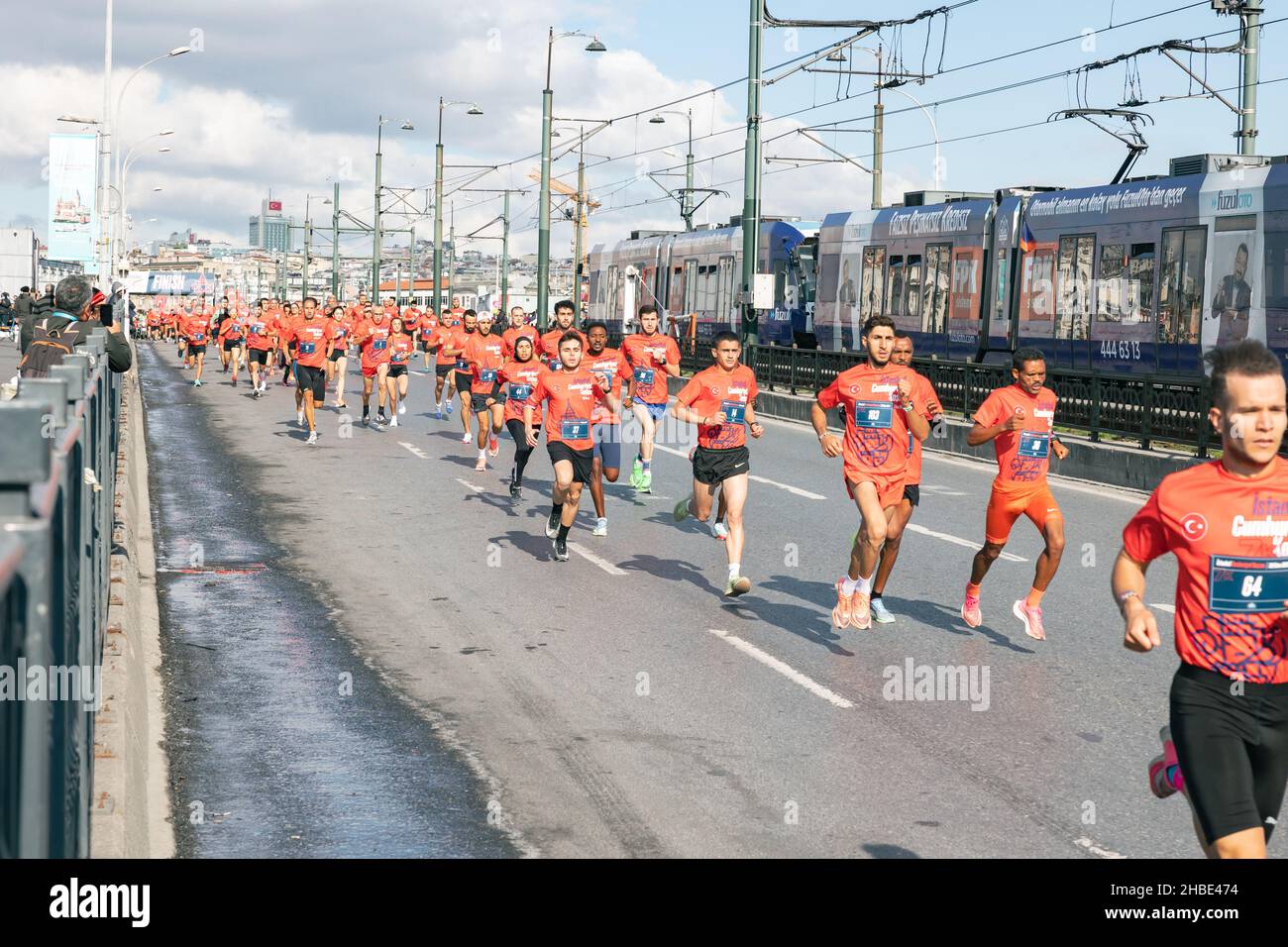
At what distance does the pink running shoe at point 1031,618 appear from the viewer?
9758 mm

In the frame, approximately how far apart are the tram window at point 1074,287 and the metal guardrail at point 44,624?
74.6ft

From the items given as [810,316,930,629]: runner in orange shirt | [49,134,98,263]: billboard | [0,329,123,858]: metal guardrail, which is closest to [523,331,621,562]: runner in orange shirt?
[810,316,930,629]: runner in orange shirt

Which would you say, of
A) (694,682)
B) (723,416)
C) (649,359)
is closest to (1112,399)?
(649,359)

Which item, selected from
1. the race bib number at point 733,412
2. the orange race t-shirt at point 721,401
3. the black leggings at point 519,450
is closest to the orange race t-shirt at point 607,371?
the black leggings at point 519,450

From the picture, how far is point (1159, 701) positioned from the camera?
27.4 ft

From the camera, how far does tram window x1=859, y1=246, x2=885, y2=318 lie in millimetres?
33000

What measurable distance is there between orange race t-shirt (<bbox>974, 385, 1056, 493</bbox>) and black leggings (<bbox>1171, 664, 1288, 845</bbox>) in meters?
5.58

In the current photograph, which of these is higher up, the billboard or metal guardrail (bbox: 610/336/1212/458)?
the billboard

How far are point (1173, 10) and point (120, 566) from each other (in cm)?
1707

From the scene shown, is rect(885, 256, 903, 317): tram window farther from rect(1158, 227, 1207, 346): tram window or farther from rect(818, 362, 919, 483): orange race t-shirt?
rect(818, 362, 919, 483): orange race t-shirt

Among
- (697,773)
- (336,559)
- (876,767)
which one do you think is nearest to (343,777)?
(697,773)

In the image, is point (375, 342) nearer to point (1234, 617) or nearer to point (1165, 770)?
point (1165, 770)

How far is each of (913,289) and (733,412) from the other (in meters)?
20.4
